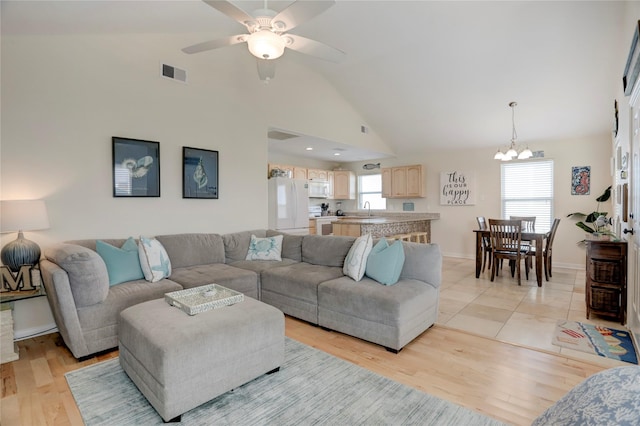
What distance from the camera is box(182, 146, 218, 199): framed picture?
13.2ft

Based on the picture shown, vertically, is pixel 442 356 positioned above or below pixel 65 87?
below

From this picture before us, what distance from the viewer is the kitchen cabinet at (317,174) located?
786cm

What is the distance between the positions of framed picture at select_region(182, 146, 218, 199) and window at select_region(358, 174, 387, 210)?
16.5ft

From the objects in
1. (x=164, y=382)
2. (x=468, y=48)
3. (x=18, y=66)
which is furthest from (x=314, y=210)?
(x=164, y=382)

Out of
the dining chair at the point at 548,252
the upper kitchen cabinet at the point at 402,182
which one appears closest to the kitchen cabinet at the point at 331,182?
the upper kitchen cabinet at the point at 402,182

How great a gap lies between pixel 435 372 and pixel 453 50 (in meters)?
4.01

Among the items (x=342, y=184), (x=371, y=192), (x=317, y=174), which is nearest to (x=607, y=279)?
(x=371, y=192)

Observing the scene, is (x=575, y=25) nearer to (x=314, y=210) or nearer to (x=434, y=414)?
(x=434, y=414)

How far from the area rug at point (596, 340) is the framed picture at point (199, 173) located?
13.4 ft

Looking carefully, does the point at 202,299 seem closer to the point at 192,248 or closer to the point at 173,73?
the point at 192,248

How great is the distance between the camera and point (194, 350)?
1829mm

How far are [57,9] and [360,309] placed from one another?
3498 mm

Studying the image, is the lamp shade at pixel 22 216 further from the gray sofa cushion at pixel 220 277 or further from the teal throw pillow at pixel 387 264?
the teal throw pillow at pixel 387 264

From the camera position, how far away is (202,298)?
2.35 m
